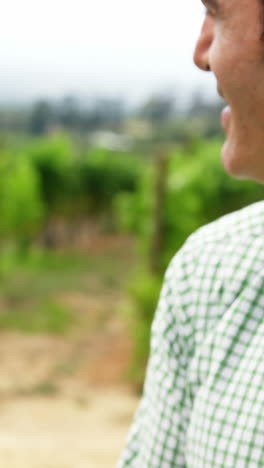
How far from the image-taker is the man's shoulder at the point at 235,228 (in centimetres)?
109

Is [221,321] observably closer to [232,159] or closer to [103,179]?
Result: [232,159]

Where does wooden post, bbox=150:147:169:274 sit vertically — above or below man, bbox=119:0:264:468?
below

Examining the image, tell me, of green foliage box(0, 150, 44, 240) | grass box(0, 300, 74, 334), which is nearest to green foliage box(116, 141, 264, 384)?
grass box(0, 300, 74, 334)

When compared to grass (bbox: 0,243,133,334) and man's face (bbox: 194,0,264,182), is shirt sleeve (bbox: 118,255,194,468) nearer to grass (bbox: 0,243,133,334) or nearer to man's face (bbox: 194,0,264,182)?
man's face (bbox: 194,0,264,182)

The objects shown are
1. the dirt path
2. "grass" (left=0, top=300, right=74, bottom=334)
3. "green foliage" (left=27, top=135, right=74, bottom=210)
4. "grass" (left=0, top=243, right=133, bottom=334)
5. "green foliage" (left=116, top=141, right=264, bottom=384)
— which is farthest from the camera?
"green foliage" (left=27, top=135, right=74, bottom=210)

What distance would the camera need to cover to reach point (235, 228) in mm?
1110

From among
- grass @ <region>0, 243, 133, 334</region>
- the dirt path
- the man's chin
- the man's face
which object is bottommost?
grass @ <region>0, 243, 133, 334</region>

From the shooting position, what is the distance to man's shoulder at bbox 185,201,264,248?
1.09 metres

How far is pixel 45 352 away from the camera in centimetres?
1784

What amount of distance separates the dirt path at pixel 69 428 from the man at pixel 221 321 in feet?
19.0

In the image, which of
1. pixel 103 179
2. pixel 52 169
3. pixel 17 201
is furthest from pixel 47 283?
pixel 103 179

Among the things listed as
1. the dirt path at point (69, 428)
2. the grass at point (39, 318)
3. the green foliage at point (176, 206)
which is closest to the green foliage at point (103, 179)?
the grass at point (39, 318)

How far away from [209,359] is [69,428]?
38.8 ft

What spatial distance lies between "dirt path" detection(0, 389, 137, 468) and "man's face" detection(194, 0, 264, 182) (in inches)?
235
